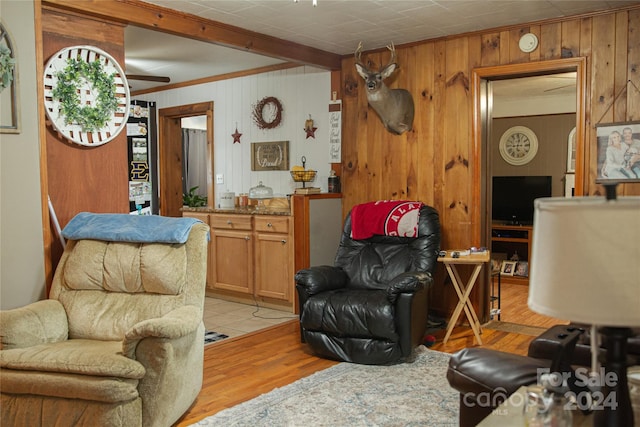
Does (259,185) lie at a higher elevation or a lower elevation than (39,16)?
lower

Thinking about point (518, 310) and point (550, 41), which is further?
point (518, 310)

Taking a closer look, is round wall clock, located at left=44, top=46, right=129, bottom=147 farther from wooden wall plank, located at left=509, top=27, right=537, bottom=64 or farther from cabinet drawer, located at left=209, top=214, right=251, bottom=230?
wooden wall plank, located at left=509, top=27, right=537, bottom=64

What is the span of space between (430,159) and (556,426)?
3.62m

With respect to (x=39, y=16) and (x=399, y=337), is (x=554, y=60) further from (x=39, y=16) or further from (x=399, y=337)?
(x=39, y=16)

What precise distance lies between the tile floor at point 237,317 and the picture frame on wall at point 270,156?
1519 millimetres

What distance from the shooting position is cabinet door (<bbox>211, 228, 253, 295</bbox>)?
5.47 meters

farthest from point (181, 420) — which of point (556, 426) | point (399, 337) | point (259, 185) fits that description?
point (259, 185)

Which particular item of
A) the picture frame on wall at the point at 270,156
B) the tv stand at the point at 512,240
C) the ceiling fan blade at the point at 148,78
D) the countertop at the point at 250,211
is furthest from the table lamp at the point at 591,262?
the tv stand at the point at 512,240

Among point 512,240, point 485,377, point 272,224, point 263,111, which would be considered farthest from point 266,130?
point 485,377

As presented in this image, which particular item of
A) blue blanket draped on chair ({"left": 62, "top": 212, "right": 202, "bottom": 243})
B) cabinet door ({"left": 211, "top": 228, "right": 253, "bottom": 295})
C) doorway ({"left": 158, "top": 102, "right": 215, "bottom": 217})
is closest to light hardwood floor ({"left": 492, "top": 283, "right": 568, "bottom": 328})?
cabinet door ({"left": 211, "top": 228, "right": 253, "bottom": 295})

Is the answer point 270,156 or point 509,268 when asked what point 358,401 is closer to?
point 270,156

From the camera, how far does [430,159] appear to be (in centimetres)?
480

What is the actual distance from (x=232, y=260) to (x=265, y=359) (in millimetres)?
1901

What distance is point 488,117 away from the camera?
4668mm
